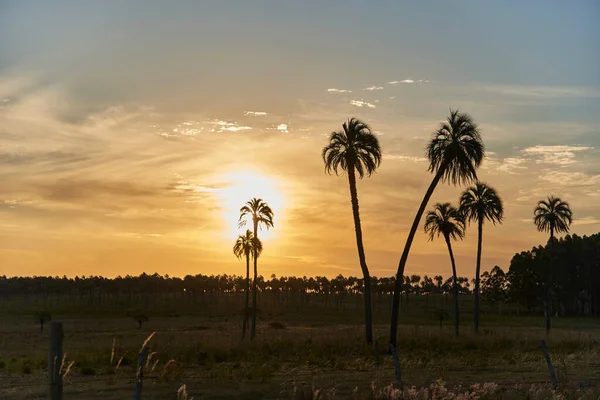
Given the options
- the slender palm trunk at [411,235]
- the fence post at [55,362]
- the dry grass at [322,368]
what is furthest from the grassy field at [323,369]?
→ the fence post at [55,362]

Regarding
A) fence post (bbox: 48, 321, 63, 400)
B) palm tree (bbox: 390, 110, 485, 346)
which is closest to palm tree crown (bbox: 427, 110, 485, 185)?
palm tree (bbox: 390, 110, 485, 346)

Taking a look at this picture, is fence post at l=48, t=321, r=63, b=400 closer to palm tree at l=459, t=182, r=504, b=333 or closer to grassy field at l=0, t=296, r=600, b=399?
grassy field at l=0, t=296, r=600, b=399

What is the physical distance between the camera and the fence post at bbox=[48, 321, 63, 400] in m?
7.48

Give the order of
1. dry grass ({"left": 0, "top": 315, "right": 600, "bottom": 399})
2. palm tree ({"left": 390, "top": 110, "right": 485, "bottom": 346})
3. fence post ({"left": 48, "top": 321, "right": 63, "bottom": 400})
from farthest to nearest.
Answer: palm tree ({"left": 390, "top": 110, "right": 485, "bottom": 346})
dry grass ({"left": 0, "top": 315, "right": 600, "bottom": 399})
fence post ({"left": 48, "top": 321, "right": 63, "bottom": 400})

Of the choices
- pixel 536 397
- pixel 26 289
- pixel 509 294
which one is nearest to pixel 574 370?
pixel 536 397

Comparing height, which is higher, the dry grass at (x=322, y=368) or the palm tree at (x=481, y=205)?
the palm tree at (x=481, y=205)

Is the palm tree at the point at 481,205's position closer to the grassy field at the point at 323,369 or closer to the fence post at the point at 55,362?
the grassy field at the point at 323,369

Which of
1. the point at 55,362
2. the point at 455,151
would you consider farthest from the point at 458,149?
the point at 55,362

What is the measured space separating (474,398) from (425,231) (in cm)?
4113

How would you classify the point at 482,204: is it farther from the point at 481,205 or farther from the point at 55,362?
the point at 55,362

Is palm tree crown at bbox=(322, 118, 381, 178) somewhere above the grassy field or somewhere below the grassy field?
above

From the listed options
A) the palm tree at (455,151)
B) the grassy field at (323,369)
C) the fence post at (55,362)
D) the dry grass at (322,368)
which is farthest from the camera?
the palm tree at (455,151)

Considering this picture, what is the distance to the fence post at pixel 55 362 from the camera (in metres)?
7.48

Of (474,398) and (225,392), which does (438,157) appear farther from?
(474,398)
